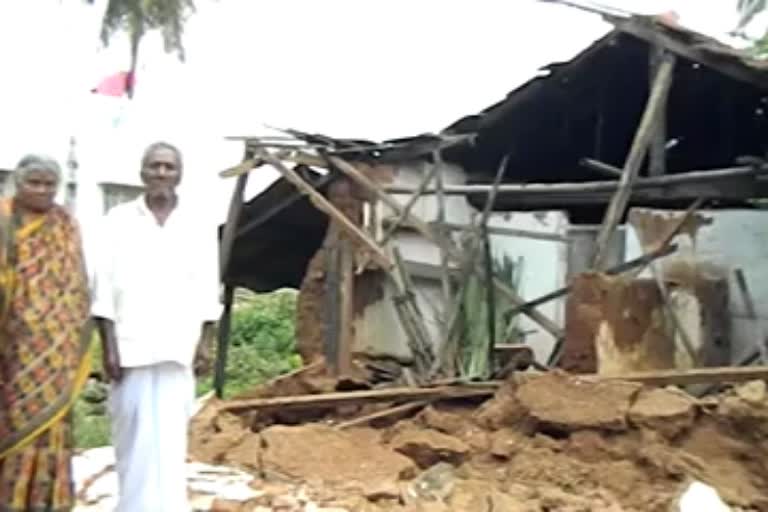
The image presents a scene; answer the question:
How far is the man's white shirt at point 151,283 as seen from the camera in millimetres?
5504

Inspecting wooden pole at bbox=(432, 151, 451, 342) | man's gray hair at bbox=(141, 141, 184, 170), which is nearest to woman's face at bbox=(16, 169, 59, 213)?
man's gray hair at bbox=(141, 141, 184, 170)

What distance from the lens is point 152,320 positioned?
5520 mm

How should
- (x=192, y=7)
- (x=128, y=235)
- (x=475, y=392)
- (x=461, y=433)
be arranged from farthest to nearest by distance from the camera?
(x=192, y=7)
(x=475, y=392)
(x=461, y=433)
(x=128, y=235)

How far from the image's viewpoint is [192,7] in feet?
81.7

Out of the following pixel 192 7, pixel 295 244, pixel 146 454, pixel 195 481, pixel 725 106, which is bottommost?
pixel 195 481

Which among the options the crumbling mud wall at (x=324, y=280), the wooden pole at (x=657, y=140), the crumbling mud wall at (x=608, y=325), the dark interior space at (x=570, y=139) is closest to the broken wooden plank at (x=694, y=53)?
the wooden pole at (x=657, y=140)

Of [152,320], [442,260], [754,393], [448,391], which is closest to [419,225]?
[442,260]

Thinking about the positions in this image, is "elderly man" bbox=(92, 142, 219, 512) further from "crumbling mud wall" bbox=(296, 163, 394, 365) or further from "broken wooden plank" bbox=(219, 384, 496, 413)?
"crumbling mud wall" bbox=(296, 163, 394, 365)

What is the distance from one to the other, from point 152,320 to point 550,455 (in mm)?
2643

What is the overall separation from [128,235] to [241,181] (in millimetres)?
5225

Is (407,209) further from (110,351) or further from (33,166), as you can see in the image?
(33,166)

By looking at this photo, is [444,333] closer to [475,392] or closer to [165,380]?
[475,392]

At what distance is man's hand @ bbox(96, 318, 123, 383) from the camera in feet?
18.0

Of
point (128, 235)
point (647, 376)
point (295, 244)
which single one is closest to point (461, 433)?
point (647, 376)
